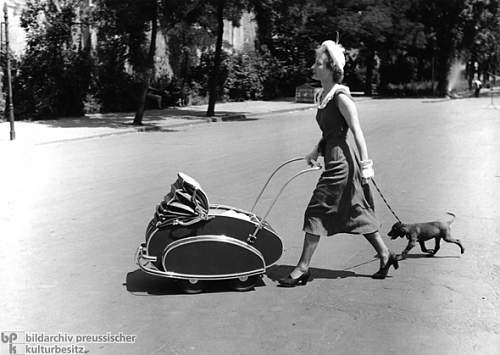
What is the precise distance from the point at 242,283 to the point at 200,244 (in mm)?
462

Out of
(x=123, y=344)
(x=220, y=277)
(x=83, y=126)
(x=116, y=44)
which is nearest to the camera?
(x=123, y=344)

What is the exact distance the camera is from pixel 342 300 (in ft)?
16.7

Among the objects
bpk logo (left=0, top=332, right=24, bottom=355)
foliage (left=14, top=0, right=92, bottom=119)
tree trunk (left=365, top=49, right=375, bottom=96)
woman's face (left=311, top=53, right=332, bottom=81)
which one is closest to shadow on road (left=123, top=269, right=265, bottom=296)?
bpk logo (left=0, top=332, right=24, bottom=355)

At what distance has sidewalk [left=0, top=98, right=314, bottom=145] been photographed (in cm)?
1846

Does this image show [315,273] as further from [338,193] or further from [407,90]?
[407,90]

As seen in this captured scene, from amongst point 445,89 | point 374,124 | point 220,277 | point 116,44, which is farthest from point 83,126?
point 445,89

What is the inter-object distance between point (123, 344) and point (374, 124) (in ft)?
62.8

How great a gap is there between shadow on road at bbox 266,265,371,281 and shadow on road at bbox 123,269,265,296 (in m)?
0.21

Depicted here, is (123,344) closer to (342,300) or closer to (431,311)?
(342,300)

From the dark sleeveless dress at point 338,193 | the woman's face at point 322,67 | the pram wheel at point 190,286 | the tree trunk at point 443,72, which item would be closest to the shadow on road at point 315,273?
the dark sleeveless dress at point 338,193

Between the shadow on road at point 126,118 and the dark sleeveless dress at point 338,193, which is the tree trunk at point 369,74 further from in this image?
the dark sleeveless dress at point 338,193

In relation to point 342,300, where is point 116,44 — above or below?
above

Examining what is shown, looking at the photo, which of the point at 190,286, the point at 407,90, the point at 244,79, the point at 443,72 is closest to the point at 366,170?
the point at 190,286

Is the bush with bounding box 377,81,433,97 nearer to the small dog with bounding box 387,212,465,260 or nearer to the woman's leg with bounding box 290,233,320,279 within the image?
the small dog with bounding box 387,212,465,260
